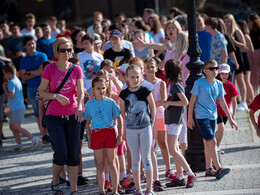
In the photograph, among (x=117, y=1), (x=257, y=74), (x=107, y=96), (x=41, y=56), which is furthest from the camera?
(x=117, y=1)

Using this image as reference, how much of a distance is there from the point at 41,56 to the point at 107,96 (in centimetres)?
411

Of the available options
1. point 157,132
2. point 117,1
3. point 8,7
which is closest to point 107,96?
point 157,132

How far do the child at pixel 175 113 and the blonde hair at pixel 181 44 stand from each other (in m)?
1.08

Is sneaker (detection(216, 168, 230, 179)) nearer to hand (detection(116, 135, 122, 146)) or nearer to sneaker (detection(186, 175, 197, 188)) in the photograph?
sneaker (detection(186, 175, 197, 188))

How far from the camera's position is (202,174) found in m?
7.70

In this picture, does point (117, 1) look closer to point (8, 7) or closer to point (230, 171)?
point (8, 7)

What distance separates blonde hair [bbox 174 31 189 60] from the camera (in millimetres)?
8320

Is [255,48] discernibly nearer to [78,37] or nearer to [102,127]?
[78,37]

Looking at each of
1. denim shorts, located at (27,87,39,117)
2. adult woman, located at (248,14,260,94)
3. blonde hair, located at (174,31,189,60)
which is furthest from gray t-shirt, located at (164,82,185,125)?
adult woman, located at (248,14,260,94)

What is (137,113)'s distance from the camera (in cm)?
675

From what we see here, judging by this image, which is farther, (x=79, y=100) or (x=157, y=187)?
(x=157, y=187)

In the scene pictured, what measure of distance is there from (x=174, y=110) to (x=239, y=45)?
5574mm

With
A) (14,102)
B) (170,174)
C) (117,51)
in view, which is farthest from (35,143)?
(170,174)

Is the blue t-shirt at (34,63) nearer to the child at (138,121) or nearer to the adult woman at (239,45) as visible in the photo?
the adult woman at (239,45)
